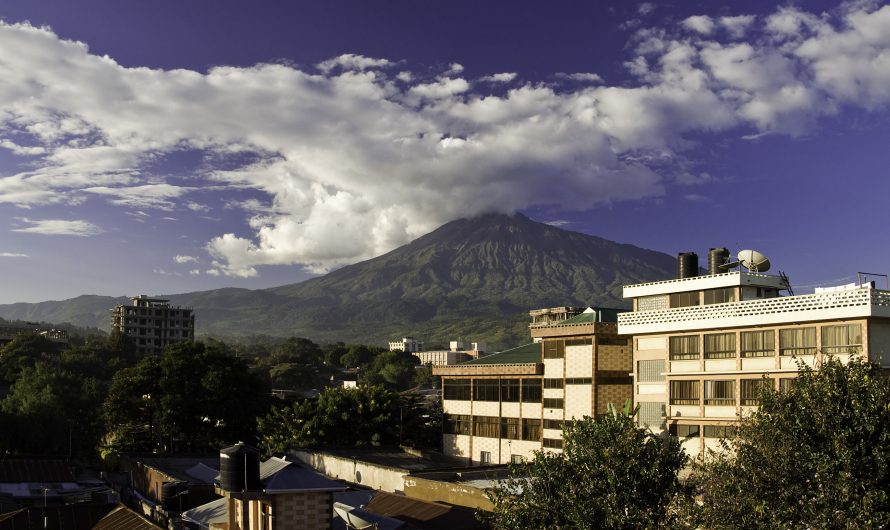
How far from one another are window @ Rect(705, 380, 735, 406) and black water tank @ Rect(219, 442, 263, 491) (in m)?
21.3

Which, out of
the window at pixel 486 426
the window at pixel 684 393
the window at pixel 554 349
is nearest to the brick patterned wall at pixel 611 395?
the window at pixel 554 349

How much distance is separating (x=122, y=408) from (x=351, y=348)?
384 ft

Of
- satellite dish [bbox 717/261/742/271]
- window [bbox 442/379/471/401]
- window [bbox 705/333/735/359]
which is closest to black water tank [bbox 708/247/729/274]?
satellite dish [bbox 717/261/742/271]

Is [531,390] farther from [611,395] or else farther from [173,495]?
[173,495]

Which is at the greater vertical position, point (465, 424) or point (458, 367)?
point (458, 367)

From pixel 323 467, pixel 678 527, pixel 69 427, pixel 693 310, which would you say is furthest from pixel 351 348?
pixel 678 527

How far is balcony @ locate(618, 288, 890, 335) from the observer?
93.2 feet

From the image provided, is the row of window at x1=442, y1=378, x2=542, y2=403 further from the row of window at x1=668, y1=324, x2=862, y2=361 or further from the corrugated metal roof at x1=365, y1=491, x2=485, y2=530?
the corrugated metal roof at x1=365, y1=491, x2=485, y2=530

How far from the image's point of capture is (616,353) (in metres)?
41.8

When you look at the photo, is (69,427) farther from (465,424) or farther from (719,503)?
(719,503)

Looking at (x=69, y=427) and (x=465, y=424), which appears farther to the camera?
(x=69, y=427)

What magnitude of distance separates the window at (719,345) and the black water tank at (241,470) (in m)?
21.6

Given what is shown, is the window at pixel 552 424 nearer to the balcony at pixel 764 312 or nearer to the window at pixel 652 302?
the balcony at pixel 764 312

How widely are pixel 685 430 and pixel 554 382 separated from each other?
10.8 m
